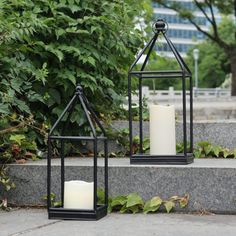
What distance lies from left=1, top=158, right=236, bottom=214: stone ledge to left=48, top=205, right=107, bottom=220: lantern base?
0.99ft

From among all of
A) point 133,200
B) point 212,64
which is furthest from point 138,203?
point 212,64

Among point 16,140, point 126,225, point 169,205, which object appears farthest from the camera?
point 16,140

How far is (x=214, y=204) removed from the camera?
3.21 m

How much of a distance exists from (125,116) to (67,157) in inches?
33.6

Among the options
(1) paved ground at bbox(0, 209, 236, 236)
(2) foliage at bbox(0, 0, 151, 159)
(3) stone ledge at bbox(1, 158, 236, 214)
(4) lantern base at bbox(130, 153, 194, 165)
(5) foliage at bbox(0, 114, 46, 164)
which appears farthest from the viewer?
(2) foliage at bbox(0, 0, 151, 159)

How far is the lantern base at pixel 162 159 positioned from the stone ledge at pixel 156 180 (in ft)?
0.17

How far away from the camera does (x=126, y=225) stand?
291 centimetres

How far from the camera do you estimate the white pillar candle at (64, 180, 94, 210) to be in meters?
3.10

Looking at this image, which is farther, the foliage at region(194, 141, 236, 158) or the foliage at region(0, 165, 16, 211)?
the foliage at region(194, 141, 236, 158)

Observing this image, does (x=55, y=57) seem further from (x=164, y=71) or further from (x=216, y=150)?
(x=216, y=150)

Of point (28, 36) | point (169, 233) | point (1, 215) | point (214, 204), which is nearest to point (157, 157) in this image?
point (214, 204)

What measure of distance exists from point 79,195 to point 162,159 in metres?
0.59

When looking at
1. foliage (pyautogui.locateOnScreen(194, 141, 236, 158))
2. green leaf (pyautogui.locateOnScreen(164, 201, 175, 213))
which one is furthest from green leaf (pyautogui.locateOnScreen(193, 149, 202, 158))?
green leaf (pyautogui.locateOnScreen(164, 201, 175, 213))

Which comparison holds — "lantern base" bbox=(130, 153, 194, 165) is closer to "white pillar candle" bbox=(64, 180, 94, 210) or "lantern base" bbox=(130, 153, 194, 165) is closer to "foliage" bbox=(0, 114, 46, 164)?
"white pillar candle" bbox=(64, 180, 94, 210)
